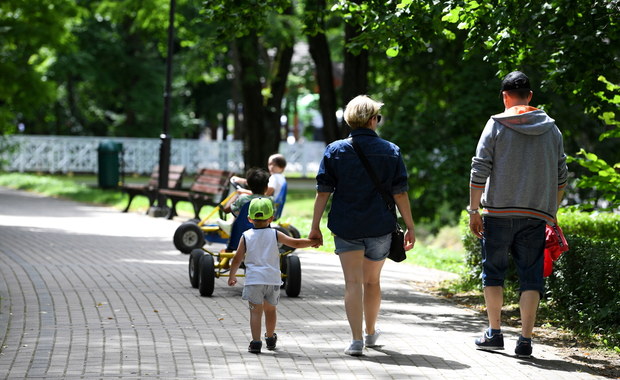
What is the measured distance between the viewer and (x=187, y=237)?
1342cm

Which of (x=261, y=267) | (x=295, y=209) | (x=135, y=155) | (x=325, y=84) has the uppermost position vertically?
(x=325, y=84)

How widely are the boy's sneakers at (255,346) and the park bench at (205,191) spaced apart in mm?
10729

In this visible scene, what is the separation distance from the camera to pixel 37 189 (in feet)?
100

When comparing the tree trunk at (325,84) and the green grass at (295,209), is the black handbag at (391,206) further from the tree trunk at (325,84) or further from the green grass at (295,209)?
the tree trunk at (325,84)

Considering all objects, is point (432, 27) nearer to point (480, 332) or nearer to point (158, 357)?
point (480, 332)

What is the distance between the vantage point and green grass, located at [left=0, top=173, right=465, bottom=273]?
15430mm

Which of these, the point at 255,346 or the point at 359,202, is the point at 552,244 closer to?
the point at 359,202

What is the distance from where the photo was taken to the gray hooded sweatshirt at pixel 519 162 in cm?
705

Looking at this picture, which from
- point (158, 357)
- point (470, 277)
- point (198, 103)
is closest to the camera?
point (158, 357)

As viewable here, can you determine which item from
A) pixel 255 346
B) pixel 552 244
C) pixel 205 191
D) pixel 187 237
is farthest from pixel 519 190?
pixel 205 191

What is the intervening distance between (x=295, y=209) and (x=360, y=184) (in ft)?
71.0

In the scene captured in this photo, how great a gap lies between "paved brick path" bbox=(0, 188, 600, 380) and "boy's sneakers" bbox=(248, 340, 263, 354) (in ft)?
0.15

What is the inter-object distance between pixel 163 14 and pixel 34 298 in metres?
24.3

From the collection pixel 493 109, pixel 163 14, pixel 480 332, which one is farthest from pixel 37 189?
pixel 480 332
